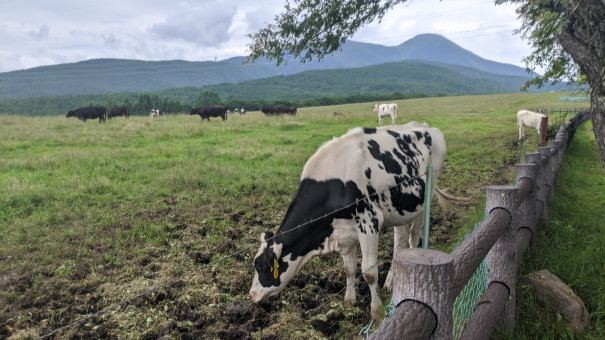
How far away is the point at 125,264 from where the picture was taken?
4773 mm

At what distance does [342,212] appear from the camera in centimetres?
359

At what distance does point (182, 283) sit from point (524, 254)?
12.7ft

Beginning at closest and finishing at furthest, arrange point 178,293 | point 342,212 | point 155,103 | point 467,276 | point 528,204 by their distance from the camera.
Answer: point 467,276
point 342,212
point 528,204
point 178,293
point 155,103

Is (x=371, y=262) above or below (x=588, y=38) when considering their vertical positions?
below

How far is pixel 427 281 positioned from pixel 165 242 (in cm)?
490

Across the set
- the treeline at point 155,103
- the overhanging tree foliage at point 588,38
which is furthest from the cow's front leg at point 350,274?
the treeline at point 155,103

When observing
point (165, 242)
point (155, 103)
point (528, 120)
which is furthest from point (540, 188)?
point (155, 103)

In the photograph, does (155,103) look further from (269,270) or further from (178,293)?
(269,270)

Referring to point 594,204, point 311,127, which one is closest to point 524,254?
point 594,204

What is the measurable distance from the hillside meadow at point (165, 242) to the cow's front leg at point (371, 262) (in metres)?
0.12

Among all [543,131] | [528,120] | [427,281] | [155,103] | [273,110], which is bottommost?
[543,131]

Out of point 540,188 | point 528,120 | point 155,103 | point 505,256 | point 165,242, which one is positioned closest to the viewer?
point 505,256

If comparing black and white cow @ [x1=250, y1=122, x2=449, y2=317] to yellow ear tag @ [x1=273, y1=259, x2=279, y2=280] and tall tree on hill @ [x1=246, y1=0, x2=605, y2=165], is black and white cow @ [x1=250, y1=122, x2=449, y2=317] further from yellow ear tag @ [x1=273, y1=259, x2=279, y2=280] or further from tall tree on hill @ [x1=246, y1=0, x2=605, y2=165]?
tall tree on hill @ [x1=246, y1=0, x2=605, y2=165]

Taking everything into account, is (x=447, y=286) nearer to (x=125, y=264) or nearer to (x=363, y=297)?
(x=363, y=297)
